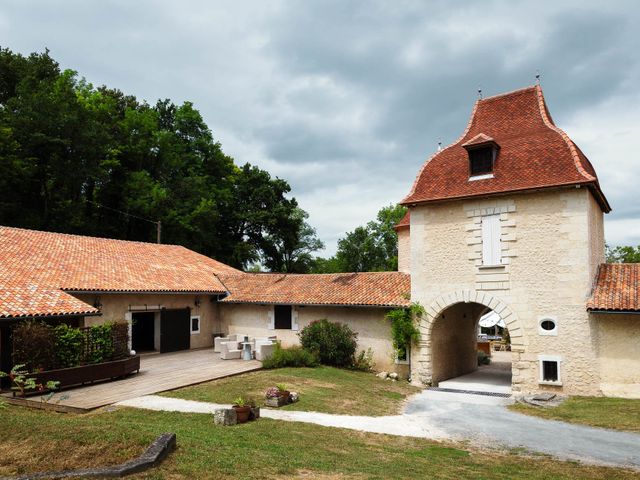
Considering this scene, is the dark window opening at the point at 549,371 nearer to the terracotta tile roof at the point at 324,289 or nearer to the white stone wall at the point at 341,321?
the white stone wall at the point at 341,321

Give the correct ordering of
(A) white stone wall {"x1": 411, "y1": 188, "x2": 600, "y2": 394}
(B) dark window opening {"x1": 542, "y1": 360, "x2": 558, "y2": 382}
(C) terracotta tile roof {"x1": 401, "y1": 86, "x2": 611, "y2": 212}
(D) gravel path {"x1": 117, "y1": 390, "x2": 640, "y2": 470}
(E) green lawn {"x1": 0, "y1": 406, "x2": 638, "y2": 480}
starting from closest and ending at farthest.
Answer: (E) green lawn {"x1": 0, "y1": 406, "x2": 638, "y2": 480}, (D) gravel path {"x1": 117, "y1": 390, "x2": 640, "y2": 470}, (A) white stone wall {"x1": 411, "y1": 188, "x2": 600, "y2": 394}, (B) dark window opening {"x1": 542, "y1": 360, "x2": 558, "y2": 382}, (C) terracotta tile roof {"x1": 401, "y1": 86, "x2": 611, "y2": 212}

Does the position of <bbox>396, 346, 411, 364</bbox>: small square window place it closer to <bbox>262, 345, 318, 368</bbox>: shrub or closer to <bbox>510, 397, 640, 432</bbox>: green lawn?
<bbox>262, 345, 318, 368</bbox>: shrub

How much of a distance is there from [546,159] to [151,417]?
1455cm

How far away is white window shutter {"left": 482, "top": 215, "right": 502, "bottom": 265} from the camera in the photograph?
16.8m

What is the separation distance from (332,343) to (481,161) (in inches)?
355

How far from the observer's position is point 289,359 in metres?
18.3

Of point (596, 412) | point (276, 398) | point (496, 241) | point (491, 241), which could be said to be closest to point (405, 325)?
point (491, 241)

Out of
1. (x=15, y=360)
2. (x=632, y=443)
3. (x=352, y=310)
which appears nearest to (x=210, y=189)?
(x=352, y=310)

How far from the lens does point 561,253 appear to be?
1571cm

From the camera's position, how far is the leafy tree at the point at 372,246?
53.5 m

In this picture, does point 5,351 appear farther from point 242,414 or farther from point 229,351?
point 229,351

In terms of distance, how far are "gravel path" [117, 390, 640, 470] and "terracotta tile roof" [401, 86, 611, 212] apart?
7.56m

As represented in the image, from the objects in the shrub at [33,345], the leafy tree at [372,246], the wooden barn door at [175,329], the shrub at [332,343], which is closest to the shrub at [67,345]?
the shrub at [33,345]

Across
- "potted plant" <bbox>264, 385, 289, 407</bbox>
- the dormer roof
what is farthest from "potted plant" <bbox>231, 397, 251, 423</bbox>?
the dormer roof
